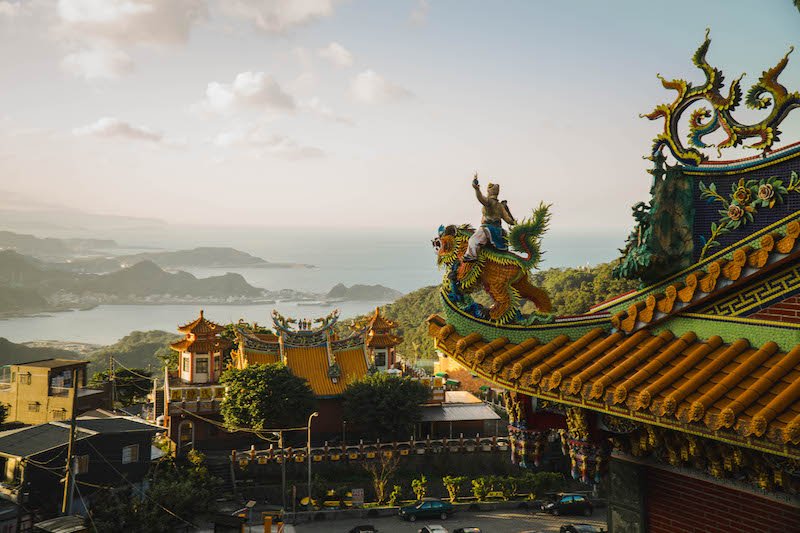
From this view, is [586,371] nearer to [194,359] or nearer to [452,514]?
[452,514]

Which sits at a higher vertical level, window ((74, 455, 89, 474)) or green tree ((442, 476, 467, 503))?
window ((74, 455, 89, 474))

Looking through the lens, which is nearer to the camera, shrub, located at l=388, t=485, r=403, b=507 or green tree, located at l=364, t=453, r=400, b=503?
shrub, located at l=388, t=485, r=403, b=507

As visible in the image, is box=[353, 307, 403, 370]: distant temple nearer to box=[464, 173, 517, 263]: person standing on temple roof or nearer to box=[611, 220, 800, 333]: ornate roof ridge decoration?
box=[464, 173, 517, 263]: person standing on temple roof

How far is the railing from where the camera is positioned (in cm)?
3622

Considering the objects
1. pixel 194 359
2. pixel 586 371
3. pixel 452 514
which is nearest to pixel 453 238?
pixel 586 371

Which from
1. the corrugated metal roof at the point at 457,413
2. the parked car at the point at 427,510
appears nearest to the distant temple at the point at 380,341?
the corrugated metal roof at the point at 457,413

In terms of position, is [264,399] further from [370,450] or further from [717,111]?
[717,111]

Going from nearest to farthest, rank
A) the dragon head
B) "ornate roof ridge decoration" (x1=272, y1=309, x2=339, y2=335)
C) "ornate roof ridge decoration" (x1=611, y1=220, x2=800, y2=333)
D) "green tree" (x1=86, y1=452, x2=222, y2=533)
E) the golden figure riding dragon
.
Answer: "ornate roof ridge decoration" (x1=611, y1=220, x2=800, y2=333)
the golden figure riding dragon
the dragon head
"green tree" (x1=86, y1=452, x2=222, y2=533)
"ornate roof ridge decoration" (x1=272, y1=309, x2=339, y2=335)

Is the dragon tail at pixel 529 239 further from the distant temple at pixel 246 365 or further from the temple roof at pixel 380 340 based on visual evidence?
the temple roof at pixel 380 340

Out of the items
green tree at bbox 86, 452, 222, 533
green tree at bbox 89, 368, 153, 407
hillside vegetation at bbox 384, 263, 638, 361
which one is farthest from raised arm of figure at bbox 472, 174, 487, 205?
green tree at bbox 89, 368, 153, 407

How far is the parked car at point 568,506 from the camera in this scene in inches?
1324

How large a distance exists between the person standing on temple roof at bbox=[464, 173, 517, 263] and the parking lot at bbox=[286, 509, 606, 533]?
82.1ft

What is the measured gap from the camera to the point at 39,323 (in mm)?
172500

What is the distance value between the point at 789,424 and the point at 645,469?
2.84 meters
